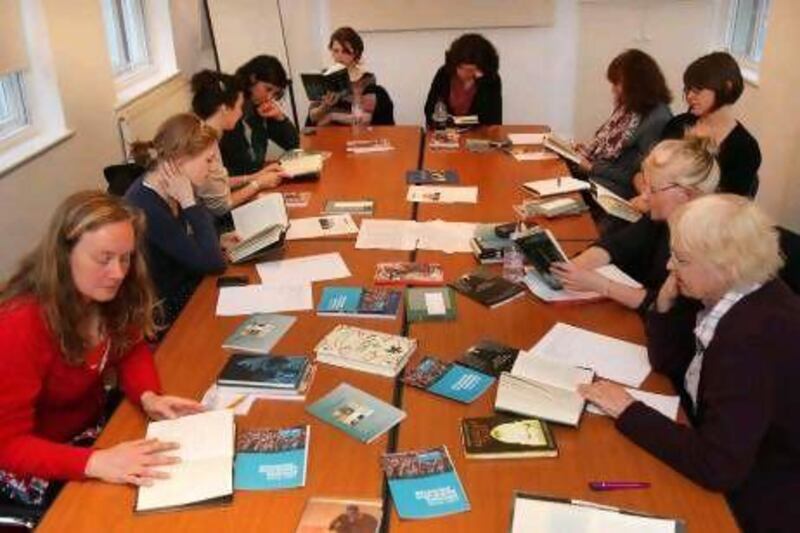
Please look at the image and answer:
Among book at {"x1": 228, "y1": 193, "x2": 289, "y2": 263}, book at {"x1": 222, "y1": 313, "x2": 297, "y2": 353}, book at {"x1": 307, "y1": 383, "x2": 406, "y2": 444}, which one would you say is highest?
book at {"x1": 228, "y1": 193, "x2": 289, "y2": 263}

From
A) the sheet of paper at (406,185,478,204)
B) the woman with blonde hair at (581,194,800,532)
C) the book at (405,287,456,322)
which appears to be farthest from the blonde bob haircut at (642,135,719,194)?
the sheet of paper at (406,185,478,204)

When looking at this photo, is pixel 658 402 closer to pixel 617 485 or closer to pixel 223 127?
pixel 617 485

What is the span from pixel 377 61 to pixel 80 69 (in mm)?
2683

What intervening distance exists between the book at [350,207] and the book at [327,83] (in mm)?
1607

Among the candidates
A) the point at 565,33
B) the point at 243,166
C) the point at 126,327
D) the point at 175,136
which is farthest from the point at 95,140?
the point at 565,33

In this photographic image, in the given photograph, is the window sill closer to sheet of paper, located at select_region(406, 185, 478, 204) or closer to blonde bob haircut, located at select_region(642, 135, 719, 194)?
sheet of paper, located at select_region(406, 185, 478, 204)

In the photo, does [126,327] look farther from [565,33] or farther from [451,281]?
[565,33]

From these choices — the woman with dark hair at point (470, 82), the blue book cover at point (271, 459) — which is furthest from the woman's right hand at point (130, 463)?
the woman with dark hair at point (470, 82)

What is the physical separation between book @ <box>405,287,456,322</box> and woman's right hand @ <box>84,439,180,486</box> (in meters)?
0.84

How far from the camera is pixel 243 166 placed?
3.68 meters

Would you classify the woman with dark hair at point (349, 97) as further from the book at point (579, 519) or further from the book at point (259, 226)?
the book at point (579, 519)

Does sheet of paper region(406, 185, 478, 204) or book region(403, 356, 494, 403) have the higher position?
sheet of paper region(406, 185, 478, 204)

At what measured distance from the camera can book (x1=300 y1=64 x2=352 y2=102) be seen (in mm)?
4430

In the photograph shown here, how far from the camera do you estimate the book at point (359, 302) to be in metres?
2.10
